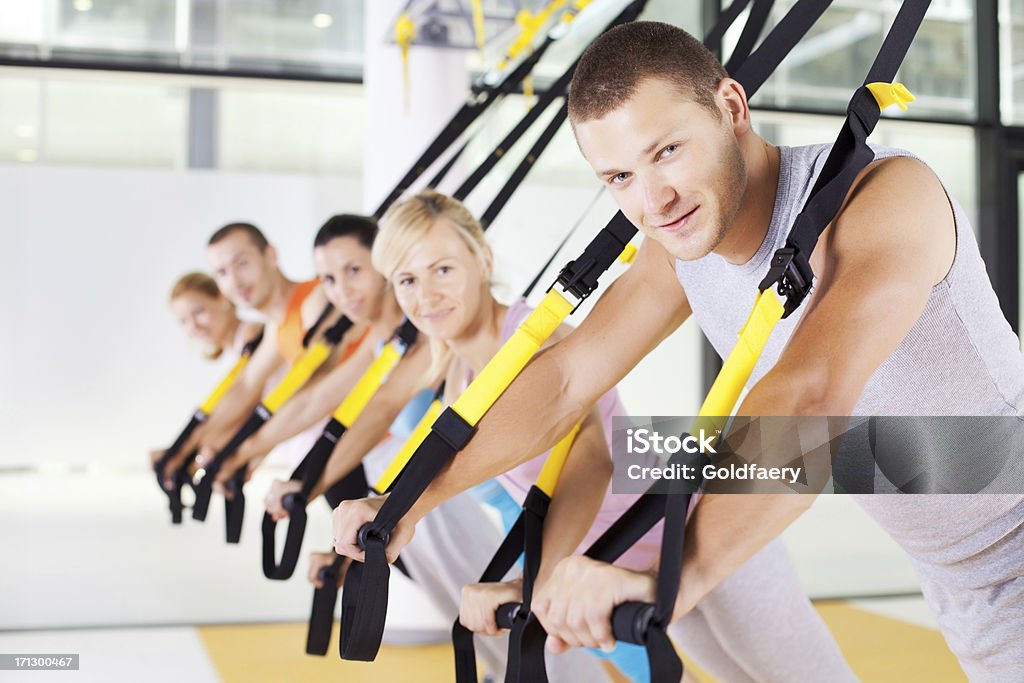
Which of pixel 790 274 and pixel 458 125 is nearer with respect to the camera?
pixel 790 274

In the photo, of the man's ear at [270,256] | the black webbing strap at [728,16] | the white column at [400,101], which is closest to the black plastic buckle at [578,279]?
the black webbing strap at [728,16]

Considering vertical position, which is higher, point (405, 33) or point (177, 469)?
point (405, 33)

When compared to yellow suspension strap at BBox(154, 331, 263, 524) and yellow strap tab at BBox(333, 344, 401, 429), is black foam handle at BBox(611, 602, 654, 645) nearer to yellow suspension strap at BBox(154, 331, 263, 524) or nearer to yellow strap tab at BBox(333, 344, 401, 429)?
yellow strap tab at BBox(333, 344, 401, 429)

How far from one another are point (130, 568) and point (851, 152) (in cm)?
409

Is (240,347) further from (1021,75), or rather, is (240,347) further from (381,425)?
(1021,75)

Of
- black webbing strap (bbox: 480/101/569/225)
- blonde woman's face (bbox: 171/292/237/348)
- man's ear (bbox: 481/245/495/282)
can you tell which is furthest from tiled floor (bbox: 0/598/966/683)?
black webbing strap (bbox: 480/101/569/225)

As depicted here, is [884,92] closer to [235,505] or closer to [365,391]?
[365,391]

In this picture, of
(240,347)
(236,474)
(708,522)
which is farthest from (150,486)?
(708,522)

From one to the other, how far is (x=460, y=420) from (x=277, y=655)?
9.40 feet

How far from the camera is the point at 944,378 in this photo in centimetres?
136

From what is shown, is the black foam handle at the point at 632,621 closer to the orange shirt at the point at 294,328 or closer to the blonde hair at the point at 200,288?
the orange shirt at the point at 294,328

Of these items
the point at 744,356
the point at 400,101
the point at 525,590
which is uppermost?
the point at 400,101

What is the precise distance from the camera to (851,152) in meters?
1.12

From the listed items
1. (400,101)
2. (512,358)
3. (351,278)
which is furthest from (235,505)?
(512,358)
